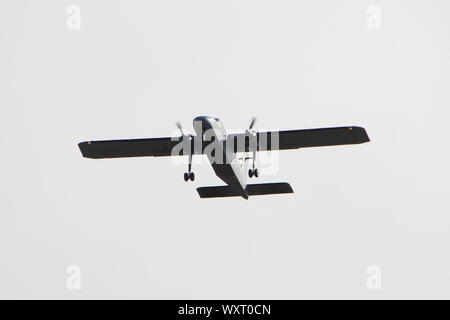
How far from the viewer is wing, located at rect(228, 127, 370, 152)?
3894 centimetres

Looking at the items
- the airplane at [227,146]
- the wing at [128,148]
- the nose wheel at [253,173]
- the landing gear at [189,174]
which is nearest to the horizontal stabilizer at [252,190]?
the airplane at [227,146]

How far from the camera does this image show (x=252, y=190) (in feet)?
134

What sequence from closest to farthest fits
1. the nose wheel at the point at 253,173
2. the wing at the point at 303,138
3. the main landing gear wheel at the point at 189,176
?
the main landing gear wheel at the point at 189,176, the wing at the point at 303,138, the nose wheel at the point at 253,173

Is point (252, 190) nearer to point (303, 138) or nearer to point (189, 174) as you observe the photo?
point (303, 138)

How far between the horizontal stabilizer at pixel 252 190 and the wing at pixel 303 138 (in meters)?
1.76

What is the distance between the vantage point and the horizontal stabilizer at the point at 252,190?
40.4 meters

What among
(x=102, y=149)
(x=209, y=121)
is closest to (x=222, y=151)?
(x=209, y=121)

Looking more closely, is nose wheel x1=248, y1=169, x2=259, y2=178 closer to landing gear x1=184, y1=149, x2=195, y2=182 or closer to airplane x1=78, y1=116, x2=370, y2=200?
airplane x1=78, y1=116, x2=370, y2=200

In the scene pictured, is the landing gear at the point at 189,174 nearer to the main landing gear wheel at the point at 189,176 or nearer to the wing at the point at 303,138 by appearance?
the main landing gear wheel at the point at 189,176

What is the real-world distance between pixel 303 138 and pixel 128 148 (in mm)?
8171
